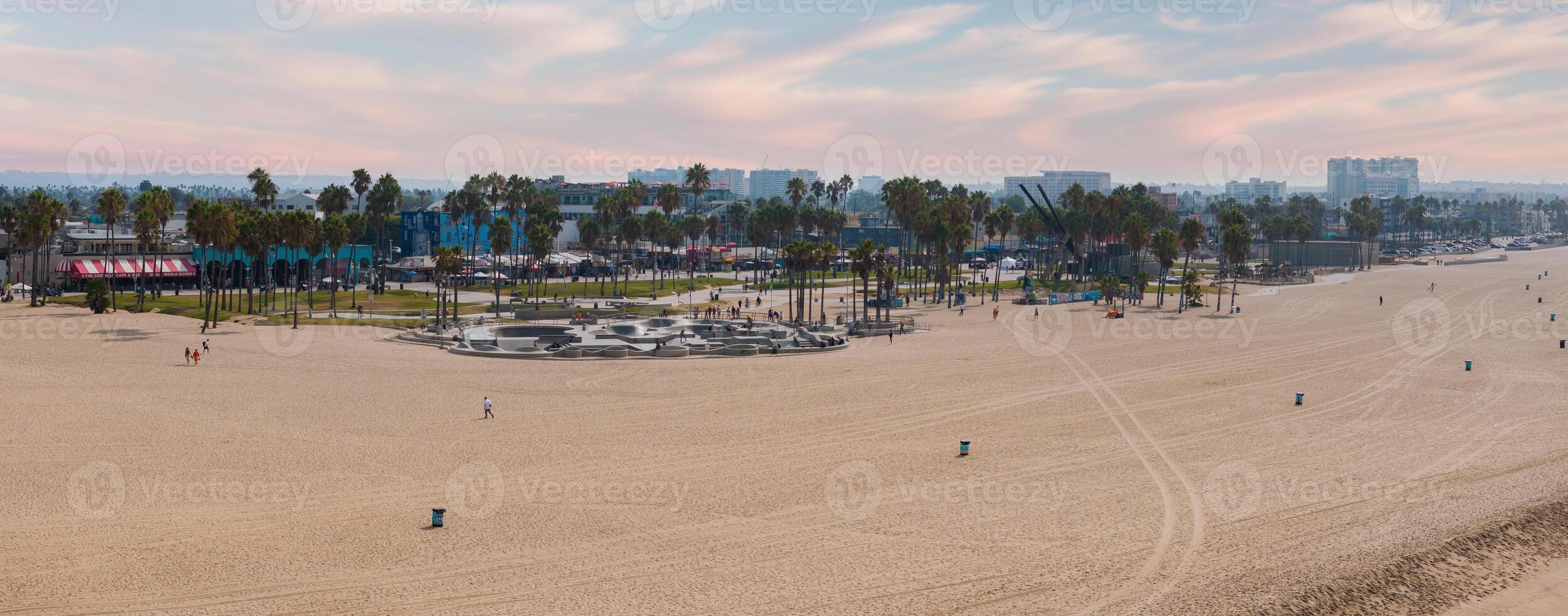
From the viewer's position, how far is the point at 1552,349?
60.8m

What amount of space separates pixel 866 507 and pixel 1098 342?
41221 millimetres

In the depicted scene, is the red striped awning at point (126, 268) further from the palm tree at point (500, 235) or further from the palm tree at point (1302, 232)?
the palm tree at point (1302, 232)

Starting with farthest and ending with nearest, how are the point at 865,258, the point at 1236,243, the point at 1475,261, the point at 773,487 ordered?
the point at 1475,261
the point at 1236,243
the point at 865,258
the point at 773,487

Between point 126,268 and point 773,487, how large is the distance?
287 ft

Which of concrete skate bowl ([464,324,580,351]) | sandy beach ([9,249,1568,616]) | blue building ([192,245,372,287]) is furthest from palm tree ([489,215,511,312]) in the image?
sandy beach ([9,249,1568,616])

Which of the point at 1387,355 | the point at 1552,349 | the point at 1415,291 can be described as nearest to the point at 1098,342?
the point at 1387,355

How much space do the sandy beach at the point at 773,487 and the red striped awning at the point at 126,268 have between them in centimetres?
4094

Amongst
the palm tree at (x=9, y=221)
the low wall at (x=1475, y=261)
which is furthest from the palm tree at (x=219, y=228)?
the low wall at (x=1475, y=261)

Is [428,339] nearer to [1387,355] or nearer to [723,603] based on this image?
[723,603]

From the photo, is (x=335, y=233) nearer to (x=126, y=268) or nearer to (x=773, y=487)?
(x=126, y=268)

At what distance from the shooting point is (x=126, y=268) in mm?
94312

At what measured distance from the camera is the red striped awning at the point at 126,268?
299 ft

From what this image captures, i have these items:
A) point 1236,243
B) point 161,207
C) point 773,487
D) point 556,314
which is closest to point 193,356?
point 556,314

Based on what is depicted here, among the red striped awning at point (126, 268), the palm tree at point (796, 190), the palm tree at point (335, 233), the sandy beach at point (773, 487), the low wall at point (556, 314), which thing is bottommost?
the sandy beach at point (773, 487)
